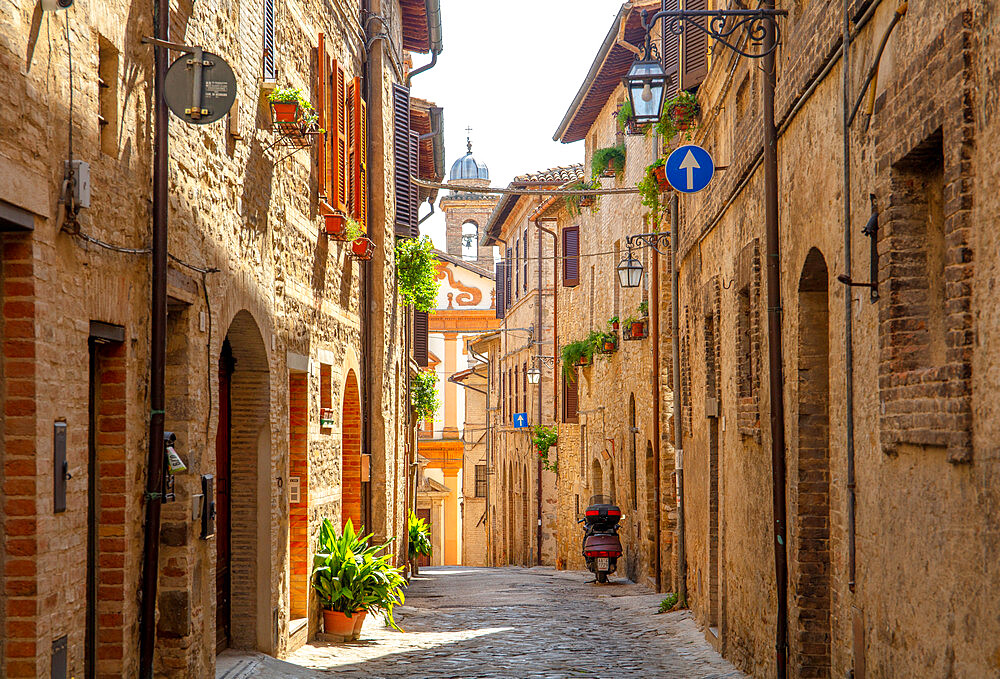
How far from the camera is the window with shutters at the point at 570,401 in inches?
1069

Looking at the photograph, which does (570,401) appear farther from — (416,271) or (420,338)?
(416,271)

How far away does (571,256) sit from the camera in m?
27.6

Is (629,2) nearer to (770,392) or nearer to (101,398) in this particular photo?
(770,392)

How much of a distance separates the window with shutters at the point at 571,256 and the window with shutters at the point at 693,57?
41.1 ft

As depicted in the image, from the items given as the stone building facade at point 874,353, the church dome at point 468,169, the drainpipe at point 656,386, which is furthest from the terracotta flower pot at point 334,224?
the church dome at point 468,169

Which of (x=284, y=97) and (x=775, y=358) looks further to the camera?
(x=284, y=97)

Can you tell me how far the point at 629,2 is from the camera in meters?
19.1

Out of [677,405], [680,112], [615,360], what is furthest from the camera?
[615,360]

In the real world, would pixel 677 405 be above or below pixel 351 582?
above

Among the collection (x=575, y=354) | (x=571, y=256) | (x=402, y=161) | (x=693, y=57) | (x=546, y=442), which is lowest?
(x=546, y=442)

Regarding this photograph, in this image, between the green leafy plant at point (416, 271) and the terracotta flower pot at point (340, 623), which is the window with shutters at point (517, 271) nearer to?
the green leafy plant at point (416, 271)

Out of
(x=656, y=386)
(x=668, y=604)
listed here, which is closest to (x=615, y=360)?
(x=656, y=386)

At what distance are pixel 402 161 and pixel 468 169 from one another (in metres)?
41.8

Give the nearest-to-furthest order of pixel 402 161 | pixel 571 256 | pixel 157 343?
pixel 157 343, pixel 402 161, pixel 571 256
